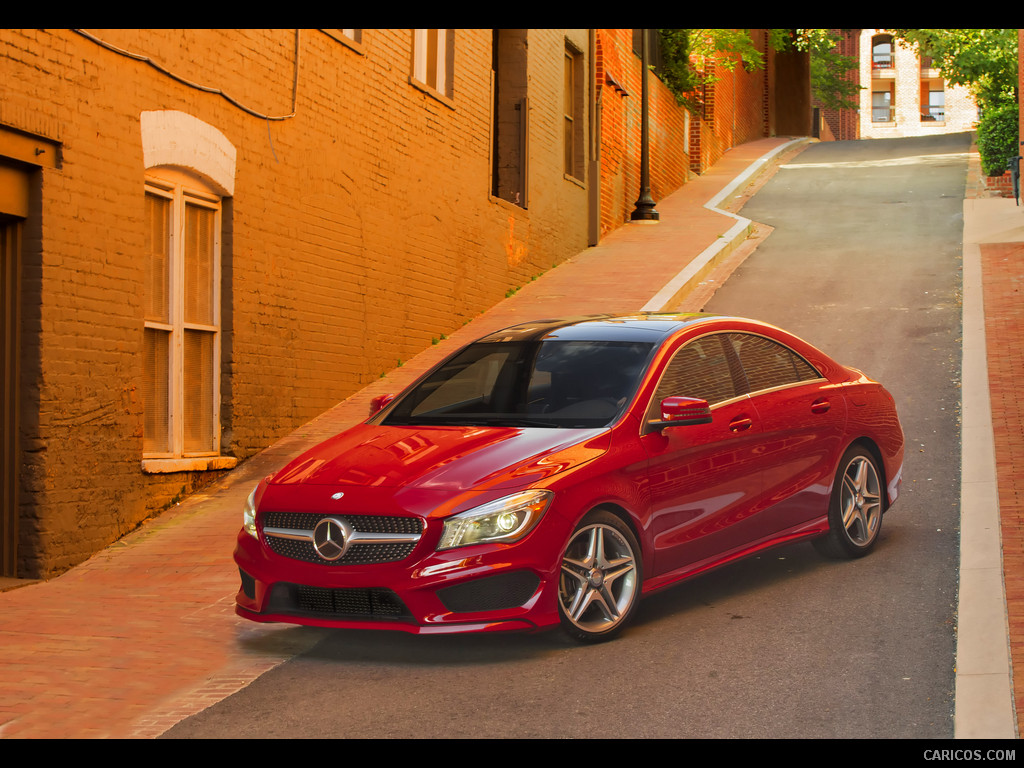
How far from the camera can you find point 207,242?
10.8m

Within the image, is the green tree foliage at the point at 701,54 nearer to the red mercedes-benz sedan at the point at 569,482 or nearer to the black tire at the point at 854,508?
the black tire at the point at 854,508

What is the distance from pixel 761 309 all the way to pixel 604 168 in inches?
288

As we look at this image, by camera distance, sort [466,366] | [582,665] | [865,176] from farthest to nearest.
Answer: [865,176]
[466,366]
[582,665]

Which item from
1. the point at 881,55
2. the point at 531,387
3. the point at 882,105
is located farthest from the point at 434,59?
the point at 882,105

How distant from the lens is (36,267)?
27.7 feet

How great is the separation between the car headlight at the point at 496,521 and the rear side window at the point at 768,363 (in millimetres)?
2022

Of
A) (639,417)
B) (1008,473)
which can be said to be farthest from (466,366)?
(1008,473)

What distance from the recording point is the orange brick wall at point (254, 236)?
8.55m

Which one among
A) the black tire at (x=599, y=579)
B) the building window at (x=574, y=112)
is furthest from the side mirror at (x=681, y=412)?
the building window at (x=574, y=112)

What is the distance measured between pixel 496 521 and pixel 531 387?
1335 mm

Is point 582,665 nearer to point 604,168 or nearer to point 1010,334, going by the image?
point 1010,334

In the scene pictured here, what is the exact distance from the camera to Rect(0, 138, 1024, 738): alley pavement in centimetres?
534

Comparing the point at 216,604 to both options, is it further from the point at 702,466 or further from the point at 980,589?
the point at 980,589

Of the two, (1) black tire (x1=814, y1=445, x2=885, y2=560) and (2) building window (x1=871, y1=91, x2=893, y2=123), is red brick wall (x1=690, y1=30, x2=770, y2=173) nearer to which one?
(1) black tire (x1=814, y1=445, x2=885, y2=560)
